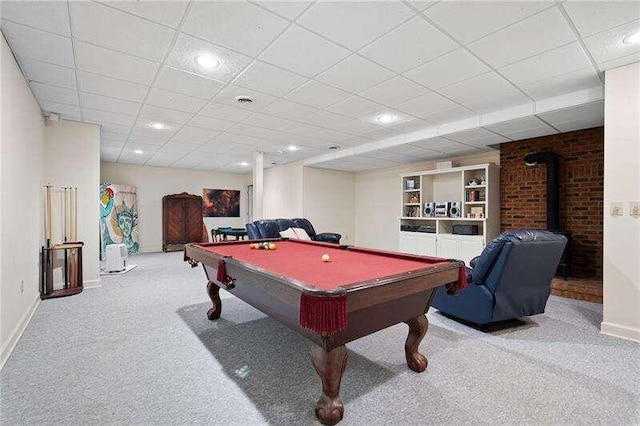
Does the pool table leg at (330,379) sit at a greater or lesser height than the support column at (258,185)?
lesser

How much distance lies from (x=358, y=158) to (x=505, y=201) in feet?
9.67

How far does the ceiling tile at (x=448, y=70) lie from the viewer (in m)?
2.66

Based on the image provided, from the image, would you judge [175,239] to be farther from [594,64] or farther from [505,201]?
[594,64]

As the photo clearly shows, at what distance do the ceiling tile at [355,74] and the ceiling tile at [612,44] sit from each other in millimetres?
1581

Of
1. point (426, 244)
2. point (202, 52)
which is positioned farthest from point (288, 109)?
point (426, 244)

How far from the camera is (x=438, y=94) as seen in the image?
3.47 m

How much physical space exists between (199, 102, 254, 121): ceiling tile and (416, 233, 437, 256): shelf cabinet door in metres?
4.21

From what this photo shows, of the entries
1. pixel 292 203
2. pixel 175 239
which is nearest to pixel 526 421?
pixel 292 203

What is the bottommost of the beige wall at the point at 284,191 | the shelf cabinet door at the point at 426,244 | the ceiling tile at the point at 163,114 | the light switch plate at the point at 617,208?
the shelf cabinet door at the point at 426,244

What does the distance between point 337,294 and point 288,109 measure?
10.1ft

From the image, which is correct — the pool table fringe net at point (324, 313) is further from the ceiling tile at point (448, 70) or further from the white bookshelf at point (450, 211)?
the white bookshelf at point (450, 211)

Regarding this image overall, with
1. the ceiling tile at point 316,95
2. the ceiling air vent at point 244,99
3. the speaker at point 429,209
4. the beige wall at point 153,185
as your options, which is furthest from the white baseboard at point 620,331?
the beige wall at point 153,185

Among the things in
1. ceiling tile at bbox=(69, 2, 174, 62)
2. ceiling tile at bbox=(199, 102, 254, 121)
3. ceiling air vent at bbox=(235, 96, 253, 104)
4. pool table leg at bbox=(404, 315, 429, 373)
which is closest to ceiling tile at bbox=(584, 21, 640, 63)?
pool table leg at bbox=(404, 315, 429, 373)

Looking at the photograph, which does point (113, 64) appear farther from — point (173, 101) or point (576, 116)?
point (576, 116)
